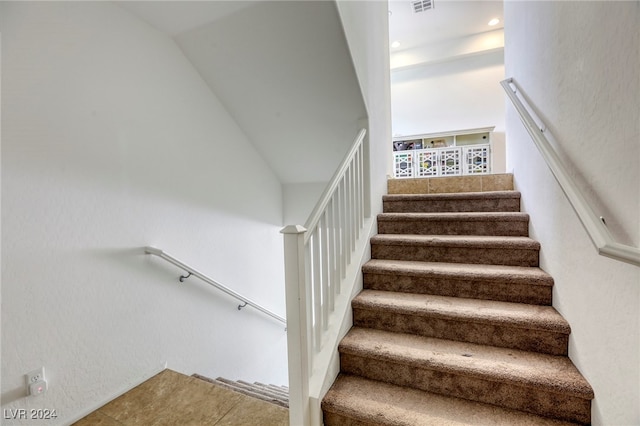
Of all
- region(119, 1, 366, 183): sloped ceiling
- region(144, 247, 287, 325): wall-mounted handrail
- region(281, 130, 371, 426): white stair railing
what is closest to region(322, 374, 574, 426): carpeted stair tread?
region(281, 130, 371, 426): white stair railing

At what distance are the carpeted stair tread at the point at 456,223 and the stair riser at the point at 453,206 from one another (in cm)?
11

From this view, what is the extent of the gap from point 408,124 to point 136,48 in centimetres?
577


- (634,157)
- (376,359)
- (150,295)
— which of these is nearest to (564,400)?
(376,359)

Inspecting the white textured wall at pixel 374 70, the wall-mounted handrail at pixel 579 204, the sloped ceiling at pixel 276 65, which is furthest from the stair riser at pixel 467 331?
the sloped ceiling at pixel 276 65

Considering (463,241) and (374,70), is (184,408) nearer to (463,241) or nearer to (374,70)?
(463,241)

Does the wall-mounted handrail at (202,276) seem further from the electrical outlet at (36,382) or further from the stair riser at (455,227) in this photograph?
the stair riser at (455,227)

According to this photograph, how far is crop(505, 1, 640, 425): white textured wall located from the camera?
1001 mm

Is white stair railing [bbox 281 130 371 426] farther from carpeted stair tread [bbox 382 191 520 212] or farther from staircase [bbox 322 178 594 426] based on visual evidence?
carpeted stair tread [bbox 382 191 520 212]

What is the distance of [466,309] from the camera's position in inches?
68.0

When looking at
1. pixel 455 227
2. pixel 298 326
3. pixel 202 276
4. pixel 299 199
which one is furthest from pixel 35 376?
pixel 455 227

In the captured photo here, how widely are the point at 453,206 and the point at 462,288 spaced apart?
900mm

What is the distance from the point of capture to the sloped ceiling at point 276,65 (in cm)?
197

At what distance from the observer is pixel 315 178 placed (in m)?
3.46

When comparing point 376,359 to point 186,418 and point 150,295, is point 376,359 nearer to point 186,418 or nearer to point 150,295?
point 186,418
